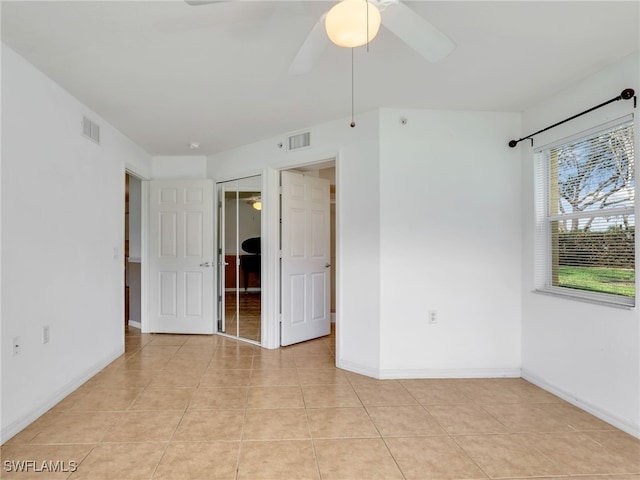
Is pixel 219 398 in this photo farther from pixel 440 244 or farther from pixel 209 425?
pixel 440 244

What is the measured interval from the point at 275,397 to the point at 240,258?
1.94 m

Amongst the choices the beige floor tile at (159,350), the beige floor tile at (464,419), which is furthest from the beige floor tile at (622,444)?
the beige floor tile at (159,350)

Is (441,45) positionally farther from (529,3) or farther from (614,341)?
(614,341)

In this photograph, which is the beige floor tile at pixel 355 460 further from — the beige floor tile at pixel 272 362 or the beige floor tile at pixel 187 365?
the beige floor tile at pixel 187 365

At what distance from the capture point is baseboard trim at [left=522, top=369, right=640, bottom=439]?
84.4 inches

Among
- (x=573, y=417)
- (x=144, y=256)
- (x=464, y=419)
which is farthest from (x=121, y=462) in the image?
(x=144, y=256)

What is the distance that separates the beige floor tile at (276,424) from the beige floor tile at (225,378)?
53 centimetres

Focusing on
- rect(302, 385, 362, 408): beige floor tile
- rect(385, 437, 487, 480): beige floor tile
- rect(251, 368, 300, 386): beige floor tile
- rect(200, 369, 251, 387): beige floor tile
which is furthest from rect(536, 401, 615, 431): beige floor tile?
rect(200, 369, 251, 387): beige floor tile

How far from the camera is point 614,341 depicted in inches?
88.1

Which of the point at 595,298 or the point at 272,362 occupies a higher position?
the point at 595,298

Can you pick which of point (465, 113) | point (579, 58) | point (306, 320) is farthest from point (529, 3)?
point (306, 320)

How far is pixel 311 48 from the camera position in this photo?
1.59 meters

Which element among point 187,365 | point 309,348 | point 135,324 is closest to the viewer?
point 187,365

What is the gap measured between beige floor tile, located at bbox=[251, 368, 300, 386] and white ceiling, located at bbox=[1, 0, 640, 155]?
2.27m
